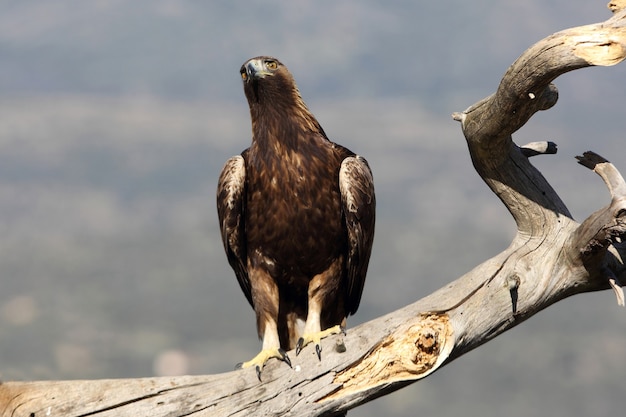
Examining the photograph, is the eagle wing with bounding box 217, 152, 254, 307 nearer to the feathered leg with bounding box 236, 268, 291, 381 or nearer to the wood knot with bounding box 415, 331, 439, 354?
the feathered leg with bounding box 236, 268, 291, 381

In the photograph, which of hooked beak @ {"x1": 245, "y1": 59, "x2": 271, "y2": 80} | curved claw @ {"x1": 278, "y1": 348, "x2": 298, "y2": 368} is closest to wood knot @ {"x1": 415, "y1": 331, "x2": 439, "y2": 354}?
curved claw @ {"x1": 278, "y1": 348, "x2": 298, "y2": 368}

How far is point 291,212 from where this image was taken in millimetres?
7438

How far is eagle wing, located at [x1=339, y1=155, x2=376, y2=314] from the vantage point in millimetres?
7426

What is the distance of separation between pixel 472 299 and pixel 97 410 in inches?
Result: 121

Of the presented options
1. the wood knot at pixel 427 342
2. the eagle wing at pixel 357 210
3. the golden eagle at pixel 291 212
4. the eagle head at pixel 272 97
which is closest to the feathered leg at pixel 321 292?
the golden eagle at pixel 291 212

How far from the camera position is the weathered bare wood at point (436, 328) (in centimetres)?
643

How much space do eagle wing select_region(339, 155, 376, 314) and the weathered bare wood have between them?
101cm

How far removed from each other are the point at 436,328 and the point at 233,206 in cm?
222

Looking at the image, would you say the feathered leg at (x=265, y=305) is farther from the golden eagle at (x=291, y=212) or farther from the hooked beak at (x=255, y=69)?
the hooked beak at (x=255, y=69)

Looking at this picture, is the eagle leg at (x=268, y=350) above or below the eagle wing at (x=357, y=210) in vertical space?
below

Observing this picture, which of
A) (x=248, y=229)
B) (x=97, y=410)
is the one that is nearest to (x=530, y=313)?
(x=248, y=229)

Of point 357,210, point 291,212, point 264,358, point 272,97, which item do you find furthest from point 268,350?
point 272,97

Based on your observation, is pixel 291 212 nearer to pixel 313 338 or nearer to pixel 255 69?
pixel 313 338

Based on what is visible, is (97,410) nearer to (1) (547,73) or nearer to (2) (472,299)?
(2) (472,299)
